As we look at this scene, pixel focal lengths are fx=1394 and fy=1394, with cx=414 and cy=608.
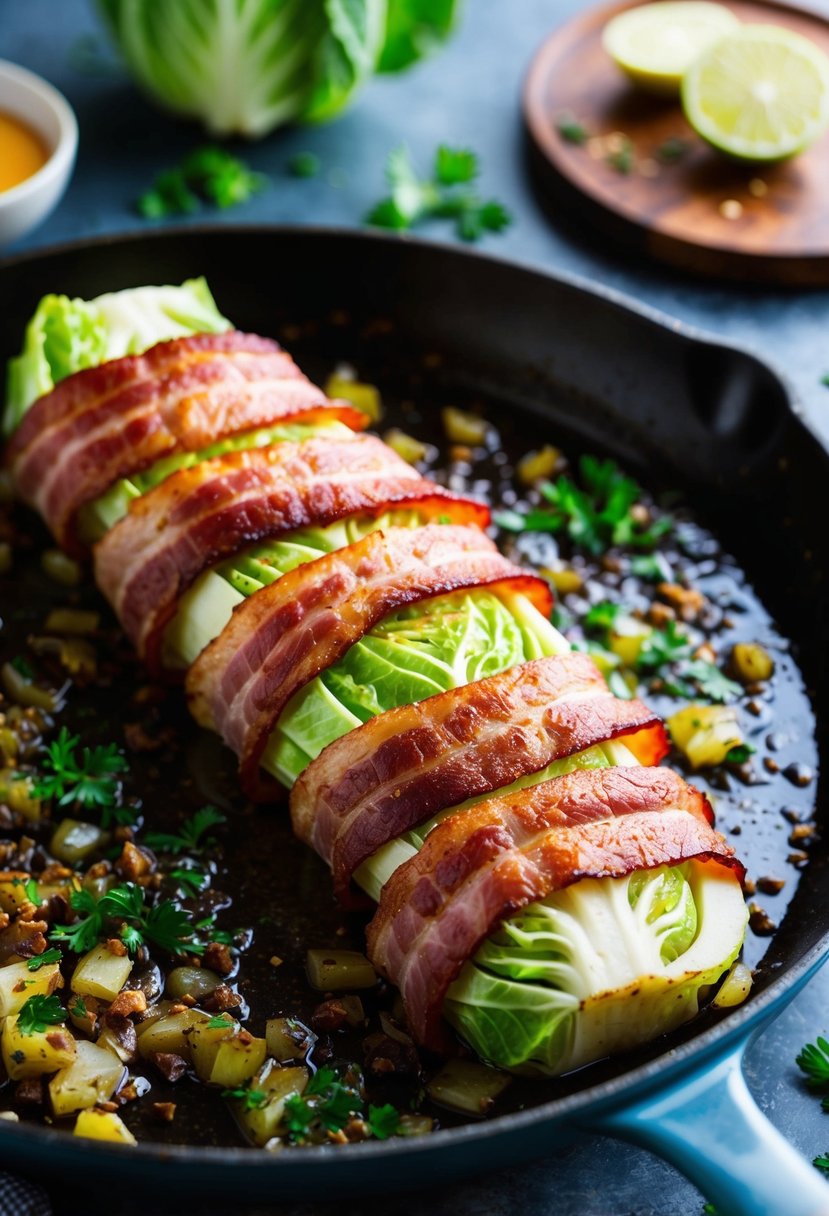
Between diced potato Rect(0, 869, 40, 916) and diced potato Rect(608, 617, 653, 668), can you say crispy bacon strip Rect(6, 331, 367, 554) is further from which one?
diced potato Rect(0, 869, 40, 916)

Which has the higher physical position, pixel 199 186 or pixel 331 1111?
pixel 199 186

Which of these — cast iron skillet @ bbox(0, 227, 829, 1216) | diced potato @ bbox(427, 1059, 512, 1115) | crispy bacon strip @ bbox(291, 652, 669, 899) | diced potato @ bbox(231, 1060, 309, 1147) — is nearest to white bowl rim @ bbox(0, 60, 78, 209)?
cast iron skillet @ bbox(0, 227, 829, 1216)

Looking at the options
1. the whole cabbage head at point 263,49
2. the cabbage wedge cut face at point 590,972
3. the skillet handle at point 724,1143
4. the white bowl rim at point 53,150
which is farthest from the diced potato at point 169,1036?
the whole cabbage head at point 263,49

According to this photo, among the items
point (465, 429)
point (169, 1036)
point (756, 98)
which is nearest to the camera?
point (169, 1036)

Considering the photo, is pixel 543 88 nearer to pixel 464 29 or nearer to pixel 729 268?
pixel 464 29

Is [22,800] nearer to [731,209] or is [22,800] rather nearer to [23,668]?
[23,668]

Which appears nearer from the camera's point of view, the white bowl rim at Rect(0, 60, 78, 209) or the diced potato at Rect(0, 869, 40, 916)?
the diced potato at Rect(0, 869, 40, 916)

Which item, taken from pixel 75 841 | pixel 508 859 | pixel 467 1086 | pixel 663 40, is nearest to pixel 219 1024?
pixel 467 1086
